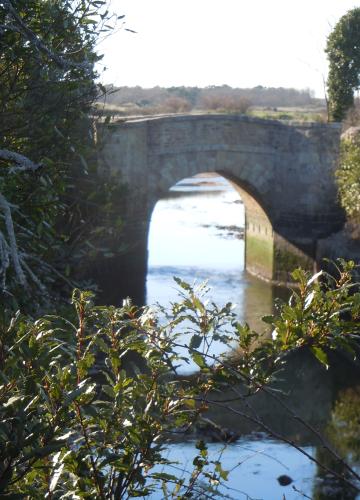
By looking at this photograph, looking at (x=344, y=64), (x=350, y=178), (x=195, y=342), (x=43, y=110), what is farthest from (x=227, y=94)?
(x=195, y=342)

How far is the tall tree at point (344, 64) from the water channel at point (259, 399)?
4.51 m

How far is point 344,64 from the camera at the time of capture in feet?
63.2

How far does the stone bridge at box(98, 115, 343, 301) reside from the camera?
17062mm

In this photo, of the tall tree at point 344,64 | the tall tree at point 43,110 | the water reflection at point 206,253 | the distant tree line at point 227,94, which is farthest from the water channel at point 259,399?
the distant tree line at point 227,94

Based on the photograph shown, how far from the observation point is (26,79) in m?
5.66

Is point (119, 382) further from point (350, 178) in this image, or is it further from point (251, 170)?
point (251, 170)

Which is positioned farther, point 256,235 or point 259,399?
point 256,235

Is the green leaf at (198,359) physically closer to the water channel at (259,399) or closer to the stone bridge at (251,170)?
the water channel at (259,399)

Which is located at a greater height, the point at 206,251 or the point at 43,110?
the point at 43,110

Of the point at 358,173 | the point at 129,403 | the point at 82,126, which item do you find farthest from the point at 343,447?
the point at 358,173

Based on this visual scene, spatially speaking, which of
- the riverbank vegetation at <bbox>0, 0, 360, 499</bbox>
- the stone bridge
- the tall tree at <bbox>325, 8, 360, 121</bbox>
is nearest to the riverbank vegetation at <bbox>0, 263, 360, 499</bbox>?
the riverbank vegetation at <bbox>0, 0, 360, 499</bbox>

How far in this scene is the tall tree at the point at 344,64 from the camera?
19.2 m

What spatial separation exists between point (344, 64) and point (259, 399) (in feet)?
34.4

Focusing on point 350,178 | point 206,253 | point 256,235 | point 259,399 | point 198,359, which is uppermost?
point 198,359
